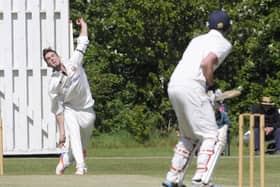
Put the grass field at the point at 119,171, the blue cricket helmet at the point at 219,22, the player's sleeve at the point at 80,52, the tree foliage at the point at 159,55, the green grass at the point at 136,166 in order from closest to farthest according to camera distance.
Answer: the blue cricket helmet at the point at 219,22
the grass field at the point at 119,171
the player's sleeve at the point at 80,52
the green grass at the point at 136,166
the tree foliage at the point at 159,55

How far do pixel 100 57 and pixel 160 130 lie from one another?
3.68 m

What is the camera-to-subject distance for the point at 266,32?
36.2 m

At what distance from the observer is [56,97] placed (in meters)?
14.9

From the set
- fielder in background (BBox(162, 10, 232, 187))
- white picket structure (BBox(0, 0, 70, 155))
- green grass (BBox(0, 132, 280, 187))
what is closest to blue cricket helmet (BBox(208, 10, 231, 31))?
fielder in background (BBox(162, 10, 232, 187))

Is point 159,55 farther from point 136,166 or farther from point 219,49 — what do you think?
point 219,49

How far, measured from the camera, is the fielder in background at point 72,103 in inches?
579

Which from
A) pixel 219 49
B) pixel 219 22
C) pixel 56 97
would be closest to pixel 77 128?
pixel 56 97

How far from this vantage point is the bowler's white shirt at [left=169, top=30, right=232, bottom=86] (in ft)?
35.5

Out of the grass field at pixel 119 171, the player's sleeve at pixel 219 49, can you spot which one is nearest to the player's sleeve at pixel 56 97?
the grass field at pixel 119 171

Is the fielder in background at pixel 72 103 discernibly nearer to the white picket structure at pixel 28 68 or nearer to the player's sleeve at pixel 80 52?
the player's sleeve at pixel 80 52

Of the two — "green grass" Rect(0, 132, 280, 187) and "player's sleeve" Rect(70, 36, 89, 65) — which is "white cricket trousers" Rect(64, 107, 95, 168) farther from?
"player's sleeve" Rect(70, 36, 89, 65)

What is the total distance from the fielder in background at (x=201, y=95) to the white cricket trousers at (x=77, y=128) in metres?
3.94

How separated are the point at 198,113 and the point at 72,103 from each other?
440 centimetres

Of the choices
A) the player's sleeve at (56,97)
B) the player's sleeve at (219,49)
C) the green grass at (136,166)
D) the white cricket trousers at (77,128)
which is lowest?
the green grass at (136,166)
